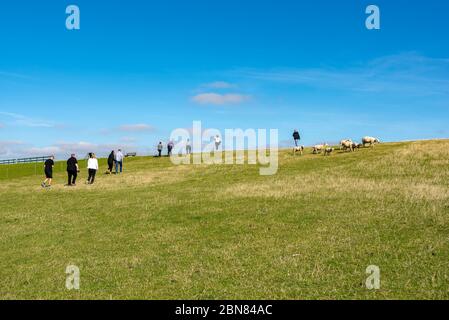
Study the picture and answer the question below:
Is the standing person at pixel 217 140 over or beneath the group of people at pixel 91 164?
over

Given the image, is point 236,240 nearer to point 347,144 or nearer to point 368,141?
point 347,144

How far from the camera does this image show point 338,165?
4169 centimetres

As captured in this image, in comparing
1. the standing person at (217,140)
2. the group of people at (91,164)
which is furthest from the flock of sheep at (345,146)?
the standing person at (217,140)

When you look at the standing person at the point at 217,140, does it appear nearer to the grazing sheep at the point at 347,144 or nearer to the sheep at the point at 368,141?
the grazing sheep at the point at 347,144

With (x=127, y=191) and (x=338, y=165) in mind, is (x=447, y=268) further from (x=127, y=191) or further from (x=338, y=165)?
(x=338, y=165)

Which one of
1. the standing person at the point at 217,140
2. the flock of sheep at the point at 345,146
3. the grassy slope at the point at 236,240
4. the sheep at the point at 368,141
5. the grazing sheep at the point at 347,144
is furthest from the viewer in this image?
the standing person at the point at 217,140

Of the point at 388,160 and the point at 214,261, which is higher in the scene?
the point at 388,160

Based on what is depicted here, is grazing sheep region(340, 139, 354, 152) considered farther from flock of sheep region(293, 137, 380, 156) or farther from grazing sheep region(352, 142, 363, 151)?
grazing sheep region(352, 142, 363, 151)

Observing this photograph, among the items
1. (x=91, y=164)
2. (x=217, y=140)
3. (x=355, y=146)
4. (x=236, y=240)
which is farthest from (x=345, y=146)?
(x=236, y=240)

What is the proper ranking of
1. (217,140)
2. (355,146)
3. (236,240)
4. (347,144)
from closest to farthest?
1. (236,240)
2. (347,144)
3. (355,146)
4. (217,140)

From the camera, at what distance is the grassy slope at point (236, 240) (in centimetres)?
1130

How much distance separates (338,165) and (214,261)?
3046 centimetres

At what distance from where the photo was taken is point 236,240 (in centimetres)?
1619
